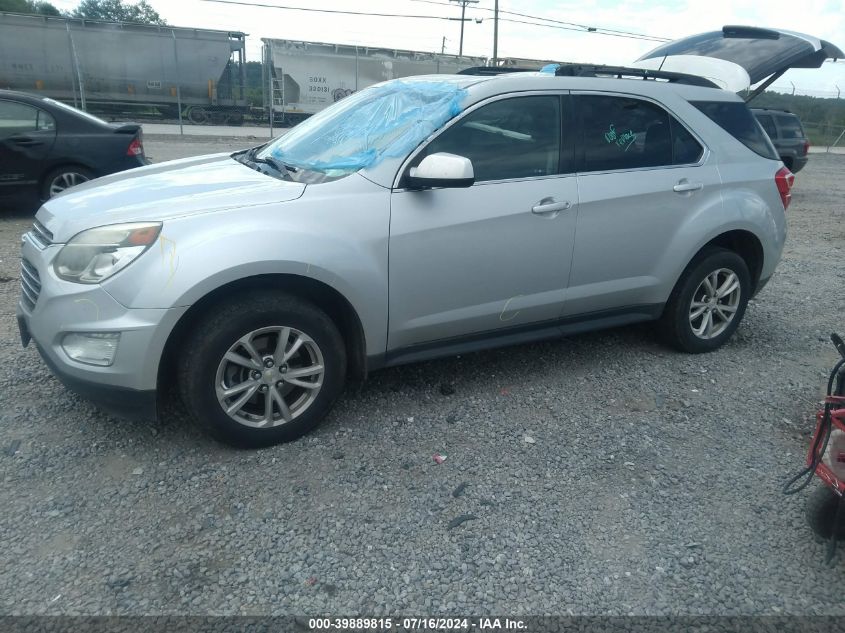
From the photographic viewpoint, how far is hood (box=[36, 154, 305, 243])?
3084 millimetres

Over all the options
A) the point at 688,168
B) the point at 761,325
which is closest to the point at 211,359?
the point at 688,168

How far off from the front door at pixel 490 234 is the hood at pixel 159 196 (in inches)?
26.7

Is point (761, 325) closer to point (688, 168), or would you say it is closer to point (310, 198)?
point (688, 168)

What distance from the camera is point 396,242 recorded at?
3352 millimetres

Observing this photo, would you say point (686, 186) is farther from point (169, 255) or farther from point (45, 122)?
point (45, 122)

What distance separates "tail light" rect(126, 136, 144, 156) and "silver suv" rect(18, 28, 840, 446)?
445 centimetres

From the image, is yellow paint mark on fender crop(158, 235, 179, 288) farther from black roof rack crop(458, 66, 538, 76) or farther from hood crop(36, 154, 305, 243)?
black roof rack crop(458, 66, 538, 76)

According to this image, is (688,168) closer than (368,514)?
No

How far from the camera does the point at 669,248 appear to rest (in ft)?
14.0

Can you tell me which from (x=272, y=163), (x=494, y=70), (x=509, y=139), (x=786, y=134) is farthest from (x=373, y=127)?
(x=786, y=134)

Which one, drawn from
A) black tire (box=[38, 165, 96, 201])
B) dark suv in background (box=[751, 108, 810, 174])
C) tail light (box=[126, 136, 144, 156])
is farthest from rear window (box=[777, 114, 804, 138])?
black tire (box=[38, 165, 96, 201])

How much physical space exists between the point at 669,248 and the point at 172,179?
3007mm

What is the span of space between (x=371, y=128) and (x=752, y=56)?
181 inches

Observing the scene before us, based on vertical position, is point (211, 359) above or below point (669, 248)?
below
